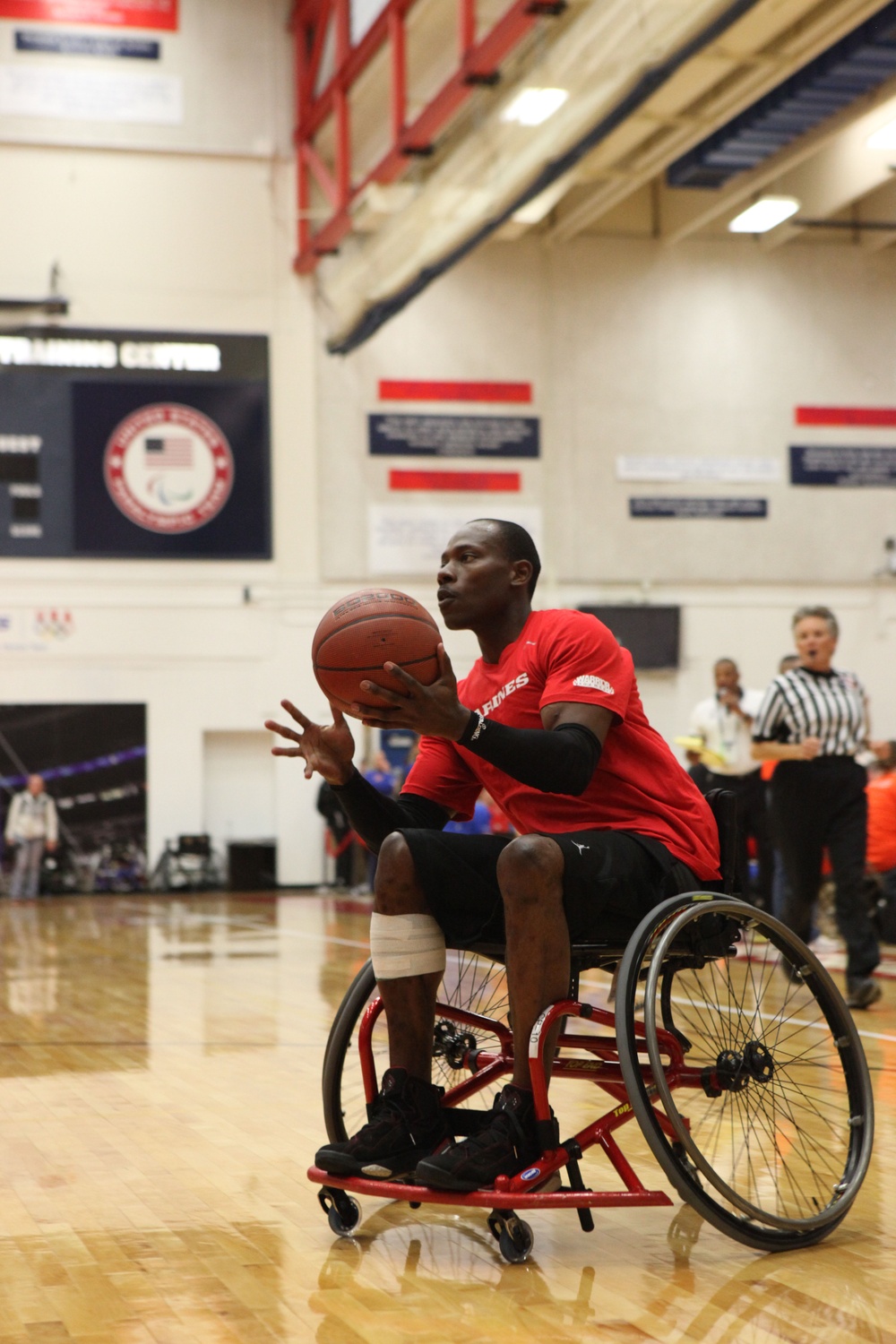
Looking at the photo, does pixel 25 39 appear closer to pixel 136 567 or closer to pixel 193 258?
pixel 193 258

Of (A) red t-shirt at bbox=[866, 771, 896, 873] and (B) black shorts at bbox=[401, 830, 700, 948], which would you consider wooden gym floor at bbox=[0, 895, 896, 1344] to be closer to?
(B) black shorts at bbox=[401, 830, 700, 948]

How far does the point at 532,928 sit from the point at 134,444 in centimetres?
1396

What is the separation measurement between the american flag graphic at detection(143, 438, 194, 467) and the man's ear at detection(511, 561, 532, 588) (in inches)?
525

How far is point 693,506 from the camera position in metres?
16.8

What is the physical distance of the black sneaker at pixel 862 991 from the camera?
5.83m

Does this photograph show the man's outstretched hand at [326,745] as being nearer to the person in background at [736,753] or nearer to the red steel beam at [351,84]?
the person in background at [736,753]

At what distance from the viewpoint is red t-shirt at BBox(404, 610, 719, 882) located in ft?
9.00

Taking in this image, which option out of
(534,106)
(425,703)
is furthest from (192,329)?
(425,703)

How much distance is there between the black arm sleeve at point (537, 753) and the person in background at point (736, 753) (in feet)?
22.7

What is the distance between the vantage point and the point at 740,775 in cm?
995

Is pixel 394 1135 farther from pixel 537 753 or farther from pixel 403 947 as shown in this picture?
pixel 537 753

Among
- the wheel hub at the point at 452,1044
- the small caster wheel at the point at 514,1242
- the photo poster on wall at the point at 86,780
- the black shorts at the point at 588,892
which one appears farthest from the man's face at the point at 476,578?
the photo poster on wall at the point at 86,780

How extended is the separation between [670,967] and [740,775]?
7.24 m

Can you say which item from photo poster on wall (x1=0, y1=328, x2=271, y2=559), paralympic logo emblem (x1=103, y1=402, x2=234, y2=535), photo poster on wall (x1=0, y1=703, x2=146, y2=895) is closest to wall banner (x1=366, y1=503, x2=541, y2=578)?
photo poster on wall (x1=0, y1=328, x2=271, y2=559)
